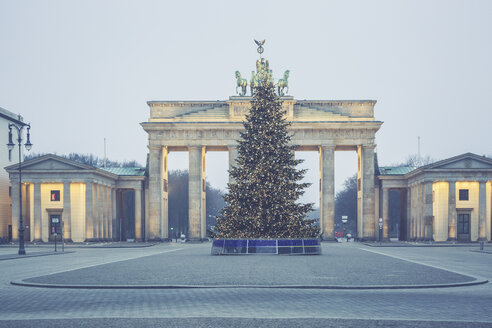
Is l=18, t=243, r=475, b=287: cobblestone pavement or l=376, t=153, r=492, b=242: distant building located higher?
l=376, t=153, r=492, b=242: distant building

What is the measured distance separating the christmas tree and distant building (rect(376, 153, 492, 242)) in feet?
116

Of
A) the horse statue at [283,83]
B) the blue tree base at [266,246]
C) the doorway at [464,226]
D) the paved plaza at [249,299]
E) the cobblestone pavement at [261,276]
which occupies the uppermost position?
the horse statue at [283,83]

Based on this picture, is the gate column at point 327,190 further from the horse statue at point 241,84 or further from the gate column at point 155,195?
the gate column at point 155,195

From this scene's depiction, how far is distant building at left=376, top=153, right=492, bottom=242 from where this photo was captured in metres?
72.2

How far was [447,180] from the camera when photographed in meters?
72.5

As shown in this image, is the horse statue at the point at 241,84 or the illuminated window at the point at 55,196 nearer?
the illuminated window at the point at 55,196

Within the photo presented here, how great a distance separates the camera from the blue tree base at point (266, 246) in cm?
4066

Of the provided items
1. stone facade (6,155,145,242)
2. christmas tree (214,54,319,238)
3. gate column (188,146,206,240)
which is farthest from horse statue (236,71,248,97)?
christmas tree (214,54,319,238)

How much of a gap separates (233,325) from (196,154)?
68.6m

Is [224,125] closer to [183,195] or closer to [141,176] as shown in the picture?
[141,176]

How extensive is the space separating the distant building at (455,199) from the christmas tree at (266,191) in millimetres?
35445

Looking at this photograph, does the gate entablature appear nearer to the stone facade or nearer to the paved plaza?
the stone facade

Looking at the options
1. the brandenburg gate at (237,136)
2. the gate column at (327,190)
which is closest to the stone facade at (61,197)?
the brandenburg gate at (237,136)

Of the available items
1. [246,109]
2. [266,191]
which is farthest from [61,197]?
[266,191]
